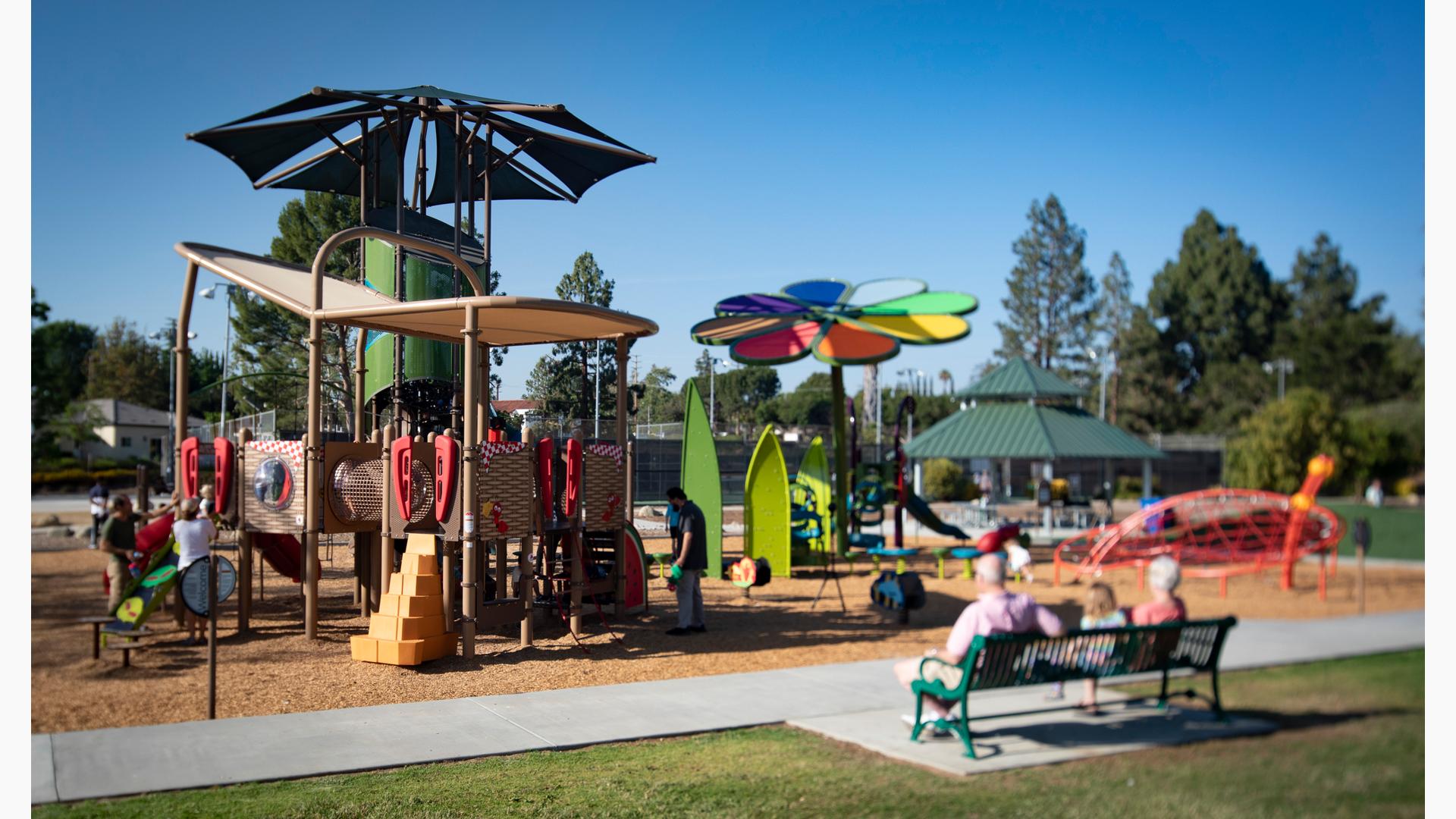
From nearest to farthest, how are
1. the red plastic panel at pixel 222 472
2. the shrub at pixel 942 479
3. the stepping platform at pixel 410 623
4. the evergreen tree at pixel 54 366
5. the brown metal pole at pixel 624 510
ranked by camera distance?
the evergreen tree at pixel 54 366, the stepping platform at pixel 410 623, the red plastic panel at pixel 222 472, the brown metal pole at pixel 624 510, the shrub at pixel 942 479

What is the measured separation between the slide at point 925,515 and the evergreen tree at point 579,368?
610 cm

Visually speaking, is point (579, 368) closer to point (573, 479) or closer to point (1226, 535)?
point (573, 479)

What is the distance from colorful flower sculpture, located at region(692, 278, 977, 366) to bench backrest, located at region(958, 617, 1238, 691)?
2.90m

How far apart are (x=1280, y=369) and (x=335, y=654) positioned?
18.9 ft

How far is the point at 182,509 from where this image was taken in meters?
6.36

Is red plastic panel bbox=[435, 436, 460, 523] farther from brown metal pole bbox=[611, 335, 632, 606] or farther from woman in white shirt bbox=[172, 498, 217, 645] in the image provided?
brown metal pole bbox=[611, 335, 632, 606]

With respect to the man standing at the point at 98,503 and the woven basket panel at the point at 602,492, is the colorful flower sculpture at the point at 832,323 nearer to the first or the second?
the woven basket panel at the point at 602,492

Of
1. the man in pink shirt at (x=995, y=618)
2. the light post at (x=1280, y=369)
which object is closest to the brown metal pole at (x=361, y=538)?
the man in pink shirt at (x=995, y=618)

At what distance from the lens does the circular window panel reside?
771 centimetres

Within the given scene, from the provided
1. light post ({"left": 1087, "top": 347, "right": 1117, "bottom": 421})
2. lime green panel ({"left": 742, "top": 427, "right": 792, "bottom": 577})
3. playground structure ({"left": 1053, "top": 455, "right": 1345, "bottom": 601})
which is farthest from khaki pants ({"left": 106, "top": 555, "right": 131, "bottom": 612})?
lime green panel ({"left": 742, "top": 427, "right": 792, "bottom": 577})

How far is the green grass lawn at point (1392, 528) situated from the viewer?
5.16 m

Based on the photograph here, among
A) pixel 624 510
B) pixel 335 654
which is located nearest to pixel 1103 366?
pixel 335 654

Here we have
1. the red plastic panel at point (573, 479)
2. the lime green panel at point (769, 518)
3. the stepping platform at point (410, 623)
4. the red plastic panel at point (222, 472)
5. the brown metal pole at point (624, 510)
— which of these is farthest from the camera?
the lime green panel at point (769, 518)

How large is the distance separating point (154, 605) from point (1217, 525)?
19.9 feet
